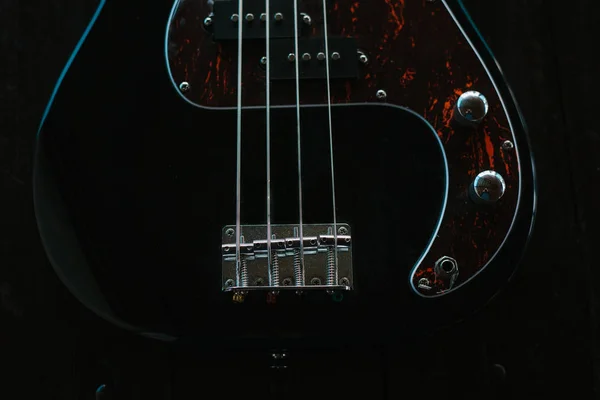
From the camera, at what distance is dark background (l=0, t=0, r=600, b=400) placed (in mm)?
813

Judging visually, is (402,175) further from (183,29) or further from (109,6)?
(109,6)

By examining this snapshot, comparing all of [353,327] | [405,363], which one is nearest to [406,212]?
[353,327]

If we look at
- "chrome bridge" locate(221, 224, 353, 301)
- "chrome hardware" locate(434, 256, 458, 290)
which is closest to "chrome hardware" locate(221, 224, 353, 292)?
"chrome bridge" locate(221, 224, 353, 301)

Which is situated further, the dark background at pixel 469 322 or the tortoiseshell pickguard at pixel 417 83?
the dark background at pixel 469 322

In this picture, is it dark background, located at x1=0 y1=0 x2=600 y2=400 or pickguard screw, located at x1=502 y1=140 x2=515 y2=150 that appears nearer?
pickguard screw, located at x1=502 y1=140 x2=515 y2=150

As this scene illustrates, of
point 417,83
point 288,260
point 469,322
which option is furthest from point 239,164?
point 469,322

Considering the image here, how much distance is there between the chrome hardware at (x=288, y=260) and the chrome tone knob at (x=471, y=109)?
0.21 metres

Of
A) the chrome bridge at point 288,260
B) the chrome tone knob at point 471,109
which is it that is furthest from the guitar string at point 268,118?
the chrome tone knob at point 471,109

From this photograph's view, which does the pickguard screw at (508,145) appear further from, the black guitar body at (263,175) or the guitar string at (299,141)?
the guitar string at (299,141)

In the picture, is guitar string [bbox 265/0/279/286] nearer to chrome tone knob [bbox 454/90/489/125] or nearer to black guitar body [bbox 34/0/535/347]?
black guitar body [bbox 34/0/535/347]

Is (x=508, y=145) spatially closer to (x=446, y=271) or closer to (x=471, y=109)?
(x=471, y=109)

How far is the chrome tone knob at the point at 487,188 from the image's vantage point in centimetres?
67

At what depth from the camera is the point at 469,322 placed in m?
0.83

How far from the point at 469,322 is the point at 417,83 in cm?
36
